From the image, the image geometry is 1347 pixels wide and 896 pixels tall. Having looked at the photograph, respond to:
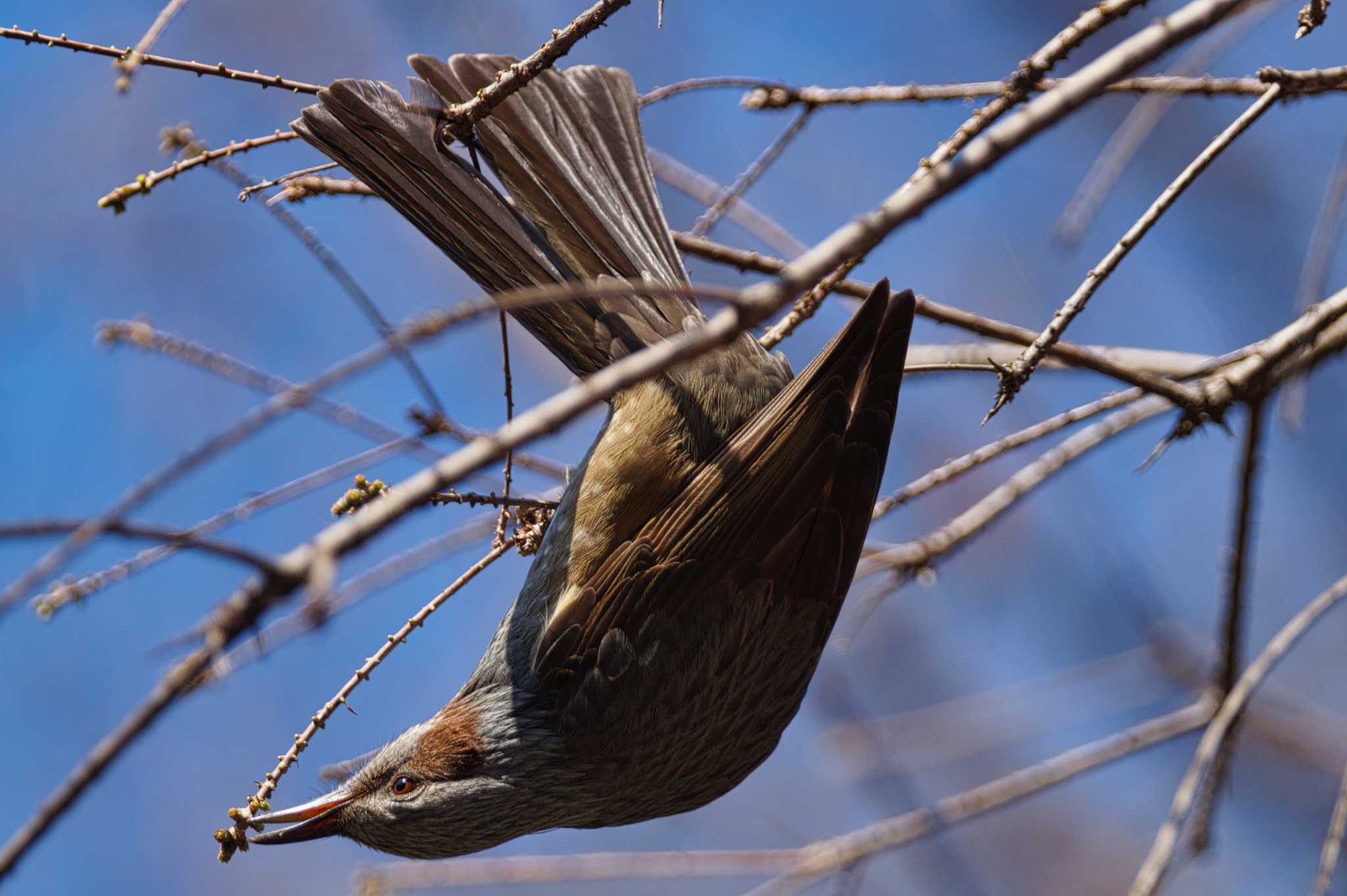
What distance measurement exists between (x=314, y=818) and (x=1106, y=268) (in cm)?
230

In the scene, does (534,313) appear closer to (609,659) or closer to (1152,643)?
(609,659)

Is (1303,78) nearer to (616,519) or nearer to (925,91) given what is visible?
(925,91)

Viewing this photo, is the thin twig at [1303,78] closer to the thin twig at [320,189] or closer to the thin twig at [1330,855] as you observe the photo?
the thin twig at [1330,855]

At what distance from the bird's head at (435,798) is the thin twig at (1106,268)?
4.92ft

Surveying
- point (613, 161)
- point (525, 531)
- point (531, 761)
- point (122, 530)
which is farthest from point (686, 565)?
point (122, 530)

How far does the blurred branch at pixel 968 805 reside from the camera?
2660 mm

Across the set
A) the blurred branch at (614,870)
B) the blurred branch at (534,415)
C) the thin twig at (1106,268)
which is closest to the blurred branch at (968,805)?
the blurred branch at (614,870)

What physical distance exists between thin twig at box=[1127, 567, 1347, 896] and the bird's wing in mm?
914

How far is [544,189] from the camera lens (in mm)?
3152

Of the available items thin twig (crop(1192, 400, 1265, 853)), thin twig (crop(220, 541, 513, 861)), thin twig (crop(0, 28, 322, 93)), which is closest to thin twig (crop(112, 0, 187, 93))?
thin twig (crop(0, 28, 322, 93))

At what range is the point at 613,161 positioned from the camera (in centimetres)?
330

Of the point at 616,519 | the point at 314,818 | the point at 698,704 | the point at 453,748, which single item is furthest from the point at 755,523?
the point at 314,818

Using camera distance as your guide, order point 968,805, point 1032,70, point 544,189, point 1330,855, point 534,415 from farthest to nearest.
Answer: point 544,189 < point 968,805 < point 1330,855 < point 1032,70 < point 534,415

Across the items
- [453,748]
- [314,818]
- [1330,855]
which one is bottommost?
[1330,855]
